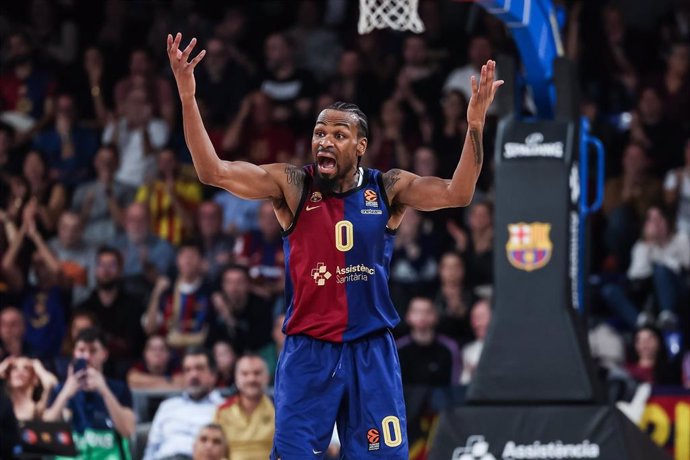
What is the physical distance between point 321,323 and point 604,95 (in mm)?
9626

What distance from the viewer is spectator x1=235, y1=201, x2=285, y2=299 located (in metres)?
13.7

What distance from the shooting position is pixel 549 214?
34.1 feet

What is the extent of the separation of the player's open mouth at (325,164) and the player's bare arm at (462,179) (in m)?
0.39

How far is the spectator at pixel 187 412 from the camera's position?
11422mm

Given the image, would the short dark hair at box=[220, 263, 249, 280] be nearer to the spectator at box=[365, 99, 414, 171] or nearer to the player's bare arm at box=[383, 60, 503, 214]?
the spectator at box=[365, 99, 414, 171]

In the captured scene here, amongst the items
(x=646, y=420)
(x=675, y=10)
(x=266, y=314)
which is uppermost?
(x=675, y=10)

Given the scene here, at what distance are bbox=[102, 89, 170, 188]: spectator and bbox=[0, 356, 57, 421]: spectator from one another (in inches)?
166

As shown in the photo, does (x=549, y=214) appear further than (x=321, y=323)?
Yes

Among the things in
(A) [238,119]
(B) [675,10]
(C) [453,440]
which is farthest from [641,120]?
(C) [453,440]

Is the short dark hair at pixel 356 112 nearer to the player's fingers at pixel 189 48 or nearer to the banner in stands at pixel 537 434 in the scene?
the player's fingers at pixel 189 48

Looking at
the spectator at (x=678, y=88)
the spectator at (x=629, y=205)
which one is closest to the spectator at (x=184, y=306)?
the spectator at (x=629, y=205)

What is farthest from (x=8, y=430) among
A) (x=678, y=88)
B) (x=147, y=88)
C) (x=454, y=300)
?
(x=678, y=88)

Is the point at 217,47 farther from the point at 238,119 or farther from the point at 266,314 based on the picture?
the point at 266,314

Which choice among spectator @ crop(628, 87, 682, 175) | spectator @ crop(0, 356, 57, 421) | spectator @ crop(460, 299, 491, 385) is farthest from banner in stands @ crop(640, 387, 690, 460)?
spectator @ crop(0, 356, 57, 421)
